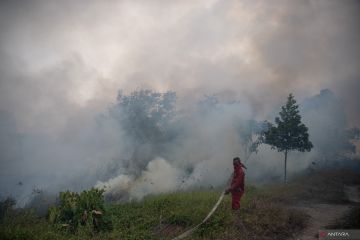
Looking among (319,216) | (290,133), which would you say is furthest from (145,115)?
(319,216)

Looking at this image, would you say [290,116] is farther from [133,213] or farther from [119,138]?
[119,138]

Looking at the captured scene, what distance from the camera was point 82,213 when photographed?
11078 mm

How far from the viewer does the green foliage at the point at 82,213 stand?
10.9 meters

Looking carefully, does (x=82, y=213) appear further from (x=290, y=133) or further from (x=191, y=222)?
(x=290, y=133)

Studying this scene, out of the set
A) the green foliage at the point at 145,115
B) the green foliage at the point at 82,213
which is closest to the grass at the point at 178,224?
the green foliage at the point at 82,213

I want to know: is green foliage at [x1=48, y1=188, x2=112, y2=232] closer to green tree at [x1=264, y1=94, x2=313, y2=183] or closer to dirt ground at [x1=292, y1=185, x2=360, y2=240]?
dirt ground at [x1=292, y1=185, x2=360, y2=240]

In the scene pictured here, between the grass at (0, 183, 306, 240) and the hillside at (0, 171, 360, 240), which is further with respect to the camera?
the hillside at (0, 171, 360, 240)

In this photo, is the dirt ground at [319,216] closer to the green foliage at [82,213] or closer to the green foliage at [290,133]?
the green foliage at [82,213]

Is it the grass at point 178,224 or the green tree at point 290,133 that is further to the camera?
the green tree at point 290,133

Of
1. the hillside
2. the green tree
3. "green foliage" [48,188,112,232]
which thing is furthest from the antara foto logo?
the green tree

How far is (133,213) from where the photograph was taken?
13953mm

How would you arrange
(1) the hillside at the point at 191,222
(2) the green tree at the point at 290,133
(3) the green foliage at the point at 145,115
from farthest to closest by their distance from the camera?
(3) the green foliage at the point at 145,115 → (2) the green tree at the point at 290,133 → (1) the hillside at the point at 191,222

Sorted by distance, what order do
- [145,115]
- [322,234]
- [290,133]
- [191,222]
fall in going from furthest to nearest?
[145,115] < [290,133] < [191,222] < [322,234]

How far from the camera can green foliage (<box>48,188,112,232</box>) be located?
1095 centimetres
